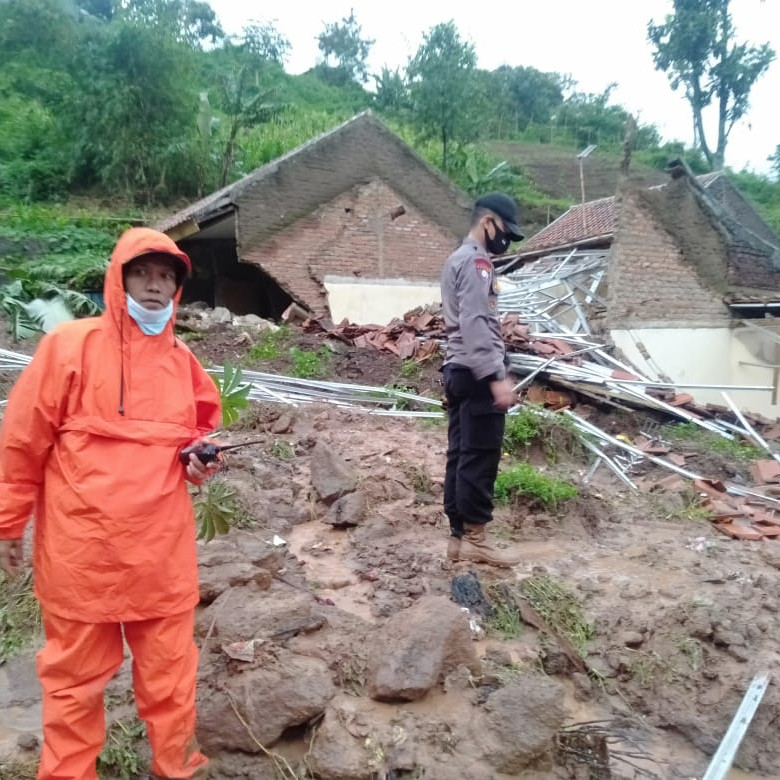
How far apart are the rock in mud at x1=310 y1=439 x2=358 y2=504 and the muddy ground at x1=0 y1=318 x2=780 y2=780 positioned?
0.02 m

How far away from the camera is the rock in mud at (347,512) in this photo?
5.05 meters

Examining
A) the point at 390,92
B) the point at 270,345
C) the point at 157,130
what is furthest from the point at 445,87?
the point at 270,345

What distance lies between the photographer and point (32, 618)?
3.82 metres

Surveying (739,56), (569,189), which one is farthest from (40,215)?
(739,56)

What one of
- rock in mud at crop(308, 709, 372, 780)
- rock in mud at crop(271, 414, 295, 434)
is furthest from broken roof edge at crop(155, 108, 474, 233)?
rock in mud at crop(308, 709, 372, 780)

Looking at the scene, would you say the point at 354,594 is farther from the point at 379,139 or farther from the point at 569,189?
the point at 569,189

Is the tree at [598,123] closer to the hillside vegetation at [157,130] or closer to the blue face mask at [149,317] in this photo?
the hillside vegetation at [157,130]

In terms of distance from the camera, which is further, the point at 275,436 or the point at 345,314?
the point at 345,314

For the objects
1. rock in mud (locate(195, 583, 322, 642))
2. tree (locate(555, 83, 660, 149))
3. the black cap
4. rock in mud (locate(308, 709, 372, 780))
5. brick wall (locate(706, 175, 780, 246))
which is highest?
tree (locate(555, 83, 660, 149))

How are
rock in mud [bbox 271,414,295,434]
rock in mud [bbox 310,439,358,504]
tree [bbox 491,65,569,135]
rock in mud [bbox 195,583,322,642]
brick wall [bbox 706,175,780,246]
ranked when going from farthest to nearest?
tree [bbox 491,65,569,135]
brick wall [bbox 706,175,780,246]
rock in mud [bbox 271,414,295,434]
rock in mud [bbox 310,439,358,504]
rock in mud [bbox 195,583,322,642]

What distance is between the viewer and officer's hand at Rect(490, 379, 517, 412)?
3703mm

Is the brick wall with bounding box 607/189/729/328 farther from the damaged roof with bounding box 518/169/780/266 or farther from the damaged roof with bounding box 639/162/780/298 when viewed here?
the damaged roof with bounding box 518/169/780/266

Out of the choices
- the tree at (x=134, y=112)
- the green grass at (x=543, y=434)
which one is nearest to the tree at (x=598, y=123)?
the tree at (x=134, y=112)

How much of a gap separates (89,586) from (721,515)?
526 centimetres
